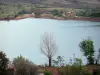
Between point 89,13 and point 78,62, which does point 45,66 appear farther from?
point 89,13

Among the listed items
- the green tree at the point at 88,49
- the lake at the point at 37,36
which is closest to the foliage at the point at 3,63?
the lake at the point at 37,36

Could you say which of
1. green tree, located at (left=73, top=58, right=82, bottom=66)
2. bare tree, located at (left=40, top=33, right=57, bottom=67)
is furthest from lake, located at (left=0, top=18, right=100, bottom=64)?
green tree, located at (left=73, top=58, right=82, bottom=66)

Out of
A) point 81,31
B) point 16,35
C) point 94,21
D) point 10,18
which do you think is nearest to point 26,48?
point 16,35

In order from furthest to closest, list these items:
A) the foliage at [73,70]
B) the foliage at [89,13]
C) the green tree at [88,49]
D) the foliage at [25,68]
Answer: the foliage at [89,13] < the green tree at [88,49] < the foliage at [73,70] < the foliage at [25,68]

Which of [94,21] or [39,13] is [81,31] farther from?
[39,13]

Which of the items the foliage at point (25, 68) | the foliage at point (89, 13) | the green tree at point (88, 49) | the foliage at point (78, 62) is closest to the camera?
the foliage at point (25, 68)

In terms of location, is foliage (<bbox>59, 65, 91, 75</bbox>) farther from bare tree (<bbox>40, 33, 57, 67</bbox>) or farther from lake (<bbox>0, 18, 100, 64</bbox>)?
bare tree (<bbox>40, 33, 57, 67</bbox>)

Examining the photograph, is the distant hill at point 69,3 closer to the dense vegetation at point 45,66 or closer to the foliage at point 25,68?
the dense vegetation at point 45,66
